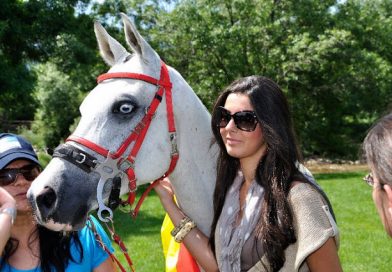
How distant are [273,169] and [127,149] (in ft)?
2.38

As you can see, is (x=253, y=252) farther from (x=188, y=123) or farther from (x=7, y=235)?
(x=7, y=235)

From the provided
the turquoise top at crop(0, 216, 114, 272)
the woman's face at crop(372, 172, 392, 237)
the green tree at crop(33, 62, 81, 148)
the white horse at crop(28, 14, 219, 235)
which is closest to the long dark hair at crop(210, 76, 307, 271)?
the white horse at crop(28, 14, 219, 235)

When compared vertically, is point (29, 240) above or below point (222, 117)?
below

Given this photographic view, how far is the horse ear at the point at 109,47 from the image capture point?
8.61ft

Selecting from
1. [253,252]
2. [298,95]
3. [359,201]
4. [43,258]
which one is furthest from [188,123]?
[298,95]

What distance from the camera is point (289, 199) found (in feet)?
6.59

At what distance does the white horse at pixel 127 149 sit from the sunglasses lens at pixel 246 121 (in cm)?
34

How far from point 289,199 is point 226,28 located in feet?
58.8

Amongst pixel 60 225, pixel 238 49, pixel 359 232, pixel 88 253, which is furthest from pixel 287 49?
pixel 60 225

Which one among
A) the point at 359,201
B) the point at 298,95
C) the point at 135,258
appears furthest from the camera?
the point at 298,95

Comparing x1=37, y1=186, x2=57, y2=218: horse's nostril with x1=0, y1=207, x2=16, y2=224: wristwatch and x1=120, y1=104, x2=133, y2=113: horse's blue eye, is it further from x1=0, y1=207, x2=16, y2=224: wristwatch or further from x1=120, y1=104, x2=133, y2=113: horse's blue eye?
x1=120, y1=104, x2=133, y2=113: horse's blue eye

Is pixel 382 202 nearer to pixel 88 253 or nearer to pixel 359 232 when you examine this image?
pixel 88 253

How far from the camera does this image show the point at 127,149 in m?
2.37

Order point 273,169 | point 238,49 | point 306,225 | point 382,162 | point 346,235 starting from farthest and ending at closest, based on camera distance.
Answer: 1. point 238,49
2. point 346,235
3. point 273,169
4. point 306,225
5. point 382,162
